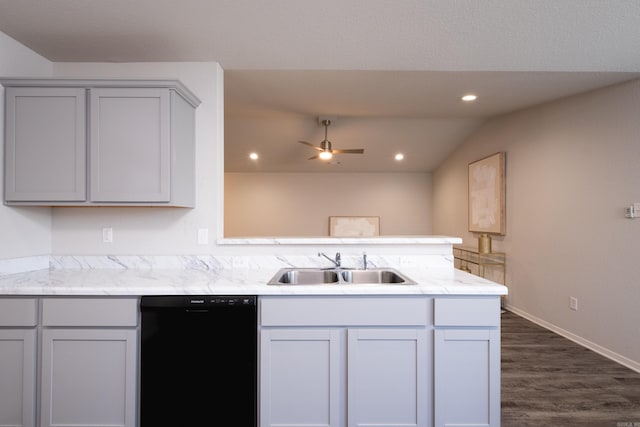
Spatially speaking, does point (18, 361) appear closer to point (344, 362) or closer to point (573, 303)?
point (344, 362)

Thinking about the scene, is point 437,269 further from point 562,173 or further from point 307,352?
point 562,173

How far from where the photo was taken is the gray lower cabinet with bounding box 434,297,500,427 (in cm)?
175

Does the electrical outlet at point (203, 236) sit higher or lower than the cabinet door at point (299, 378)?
higher

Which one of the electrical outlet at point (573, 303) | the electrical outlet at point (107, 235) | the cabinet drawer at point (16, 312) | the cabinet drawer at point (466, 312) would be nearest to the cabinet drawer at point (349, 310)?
the cabinet drawer at point (466, 312)

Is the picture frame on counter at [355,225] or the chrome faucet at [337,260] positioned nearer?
the chrome faucet at [337,260]

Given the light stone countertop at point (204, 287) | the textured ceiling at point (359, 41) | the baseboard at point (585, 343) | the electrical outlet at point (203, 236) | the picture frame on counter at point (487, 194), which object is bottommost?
the baseboard at point (585, 343)

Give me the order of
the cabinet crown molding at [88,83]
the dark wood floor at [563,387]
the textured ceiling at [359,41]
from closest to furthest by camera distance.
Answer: the textured ceiling at [359,41] → the cabinet crown molding at [88,83] → the dark wood floor at [563,387]

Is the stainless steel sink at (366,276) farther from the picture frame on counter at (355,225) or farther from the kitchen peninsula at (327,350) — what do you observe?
the picture frame on counter at (355,225)

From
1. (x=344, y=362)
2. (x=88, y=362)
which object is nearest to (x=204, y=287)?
(x=88, y=362)

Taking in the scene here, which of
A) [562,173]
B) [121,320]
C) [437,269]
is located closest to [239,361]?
[121,320]

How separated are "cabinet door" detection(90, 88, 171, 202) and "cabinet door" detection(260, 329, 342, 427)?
1.20 meters

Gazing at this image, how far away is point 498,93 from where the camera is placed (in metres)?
3.44

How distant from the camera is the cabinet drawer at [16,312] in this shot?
1.73 meters

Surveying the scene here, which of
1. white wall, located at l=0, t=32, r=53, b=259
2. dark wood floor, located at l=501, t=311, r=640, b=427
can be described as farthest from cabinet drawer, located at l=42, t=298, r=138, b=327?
dark wood floor, located at l=501, t=311, r=640, b=427
